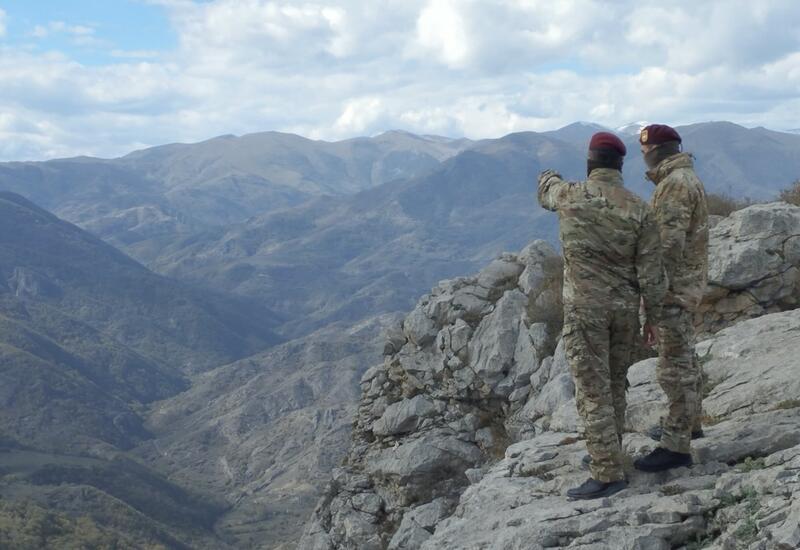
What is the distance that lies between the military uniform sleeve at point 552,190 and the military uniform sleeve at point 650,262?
862mm

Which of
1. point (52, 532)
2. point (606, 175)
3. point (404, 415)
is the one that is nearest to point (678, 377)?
point (606, 175)

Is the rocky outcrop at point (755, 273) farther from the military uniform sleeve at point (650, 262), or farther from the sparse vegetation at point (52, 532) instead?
the sparse vegetation at point (52, 532)

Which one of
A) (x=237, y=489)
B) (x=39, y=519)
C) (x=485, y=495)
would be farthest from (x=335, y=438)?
(x=485, y=495)

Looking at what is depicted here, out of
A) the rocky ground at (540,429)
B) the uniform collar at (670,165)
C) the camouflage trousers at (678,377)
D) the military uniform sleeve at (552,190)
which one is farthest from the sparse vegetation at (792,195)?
the military uniform sleeve at (552,190)

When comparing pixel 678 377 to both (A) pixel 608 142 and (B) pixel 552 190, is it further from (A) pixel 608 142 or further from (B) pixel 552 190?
(A) pixel 608 142

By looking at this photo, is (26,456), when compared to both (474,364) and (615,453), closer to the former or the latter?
(474,364)

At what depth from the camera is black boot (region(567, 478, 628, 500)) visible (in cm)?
786

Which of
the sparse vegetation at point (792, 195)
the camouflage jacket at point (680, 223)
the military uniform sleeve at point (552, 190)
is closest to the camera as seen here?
the military uniform sleeve at point (552, 190)

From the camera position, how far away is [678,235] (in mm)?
8273

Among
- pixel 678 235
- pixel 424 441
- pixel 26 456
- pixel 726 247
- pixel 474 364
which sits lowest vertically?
pixel 26 456

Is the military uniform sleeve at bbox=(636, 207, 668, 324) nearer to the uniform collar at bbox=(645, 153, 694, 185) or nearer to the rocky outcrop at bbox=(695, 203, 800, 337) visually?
the uniform collar at bbox=(645, 153, 694, 185)

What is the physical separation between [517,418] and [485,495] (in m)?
7.44

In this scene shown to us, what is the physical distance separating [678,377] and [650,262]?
1383 millimetres

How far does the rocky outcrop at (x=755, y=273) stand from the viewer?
49.4 feet
